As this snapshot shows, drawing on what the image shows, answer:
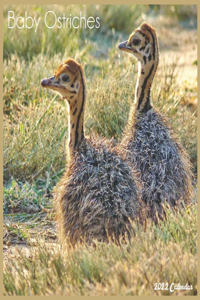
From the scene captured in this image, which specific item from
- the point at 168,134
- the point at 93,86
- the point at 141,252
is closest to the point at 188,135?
Answer: the point at 93,86

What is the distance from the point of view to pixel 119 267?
4.45 metres

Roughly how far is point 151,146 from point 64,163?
1753 mm

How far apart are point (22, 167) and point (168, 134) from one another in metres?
1.95

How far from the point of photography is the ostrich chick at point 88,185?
17.6 ft

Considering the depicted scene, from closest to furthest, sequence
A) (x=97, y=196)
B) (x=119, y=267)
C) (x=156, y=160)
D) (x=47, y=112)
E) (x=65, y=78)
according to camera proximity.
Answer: (x=119, y=267) < (x=97, y=196) < (x=65, y=78) < (x=156, y=160) < (x=47, y=112)

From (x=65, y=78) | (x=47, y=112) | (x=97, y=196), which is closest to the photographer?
(x=97, y=196)

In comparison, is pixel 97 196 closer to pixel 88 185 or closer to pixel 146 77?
pixel 88 185

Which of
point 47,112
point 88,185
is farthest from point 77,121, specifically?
point 47,112

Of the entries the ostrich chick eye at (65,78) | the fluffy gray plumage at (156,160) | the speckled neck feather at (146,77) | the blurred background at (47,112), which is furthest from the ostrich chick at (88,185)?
the blurred background at (47,112)

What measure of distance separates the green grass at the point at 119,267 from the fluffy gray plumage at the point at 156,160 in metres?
0.65

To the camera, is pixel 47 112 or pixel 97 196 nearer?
pixel 97 196

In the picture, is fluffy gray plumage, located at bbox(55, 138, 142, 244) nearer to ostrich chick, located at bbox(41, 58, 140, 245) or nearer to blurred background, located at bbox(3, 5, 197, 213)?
ostrich chick, located at bbox(41, 58, 140, 245)

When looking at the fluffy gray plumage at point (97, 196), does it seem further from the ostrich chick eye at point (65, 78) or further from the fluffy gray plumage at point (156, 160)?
the ostrich chick eye at point (65, 78)

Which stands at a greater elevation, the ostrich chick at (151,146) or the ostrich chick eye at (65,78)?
the ostrich chick eye at (65,78)
